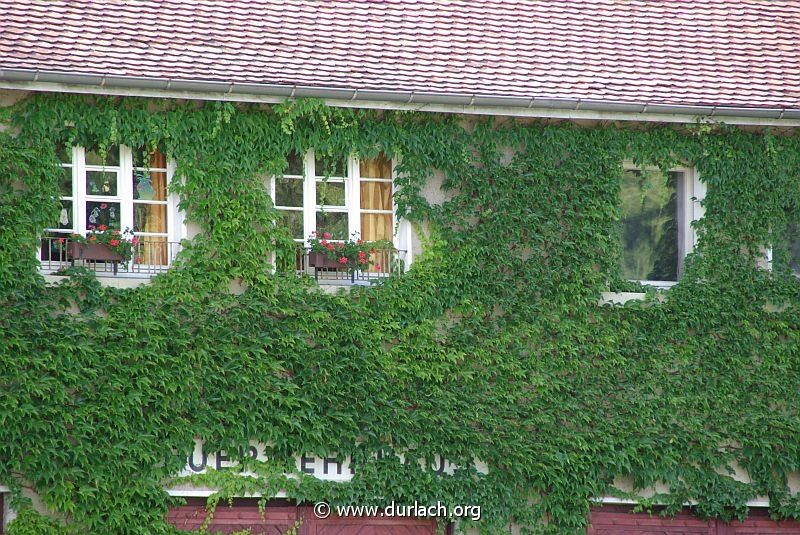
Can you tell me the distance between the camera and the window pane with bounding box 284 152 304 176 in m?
14.7

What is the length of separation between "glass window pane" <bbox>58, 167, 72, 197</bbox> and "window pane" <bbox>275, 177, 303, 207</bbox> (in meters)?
2.10

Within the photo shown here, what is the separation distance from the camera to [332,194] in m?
14.8

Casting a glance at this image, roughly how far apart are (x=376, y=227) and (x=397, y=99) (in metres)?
1.40

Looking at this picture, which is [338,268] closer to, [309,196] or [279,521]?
[309,196]

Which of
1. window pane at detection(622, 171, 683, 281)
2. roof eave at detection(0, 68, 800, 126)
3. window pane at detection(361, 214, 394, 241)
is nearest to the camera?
roof eave at detection(0, 68, 800, 126)

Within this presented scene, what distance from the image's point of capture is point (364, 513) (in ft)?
46.5

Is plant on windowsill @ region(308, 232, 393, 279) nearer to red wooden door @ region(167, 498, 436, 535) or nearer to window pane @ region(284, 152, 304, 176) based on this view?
window pane @ region(284, 152, 304, 176)

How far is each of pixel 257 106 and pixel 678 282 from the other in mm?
4929

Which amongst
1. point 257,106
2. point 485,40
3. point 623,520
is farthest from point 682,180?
point 257,106

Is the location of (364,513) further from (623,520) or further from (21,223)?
(21,223)

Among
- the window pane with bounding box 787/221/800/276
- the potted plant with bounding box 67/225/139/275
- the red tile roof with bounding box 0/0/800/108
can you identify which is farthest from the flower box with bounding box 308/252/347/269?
the window pane with bounding box 787/221/800/276

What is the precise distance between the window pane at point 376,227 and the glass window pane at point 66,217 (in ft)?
9.87

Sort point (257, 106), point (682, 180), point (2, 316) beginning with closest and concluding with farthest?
point (2, 316) < point (257, 106) < point (682, 180)

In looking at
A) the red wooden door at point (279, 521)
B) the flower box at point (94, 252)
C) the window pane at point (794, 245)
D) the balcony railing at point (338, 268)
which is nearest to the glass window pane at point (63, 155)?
the flower box at point (94, 252)
